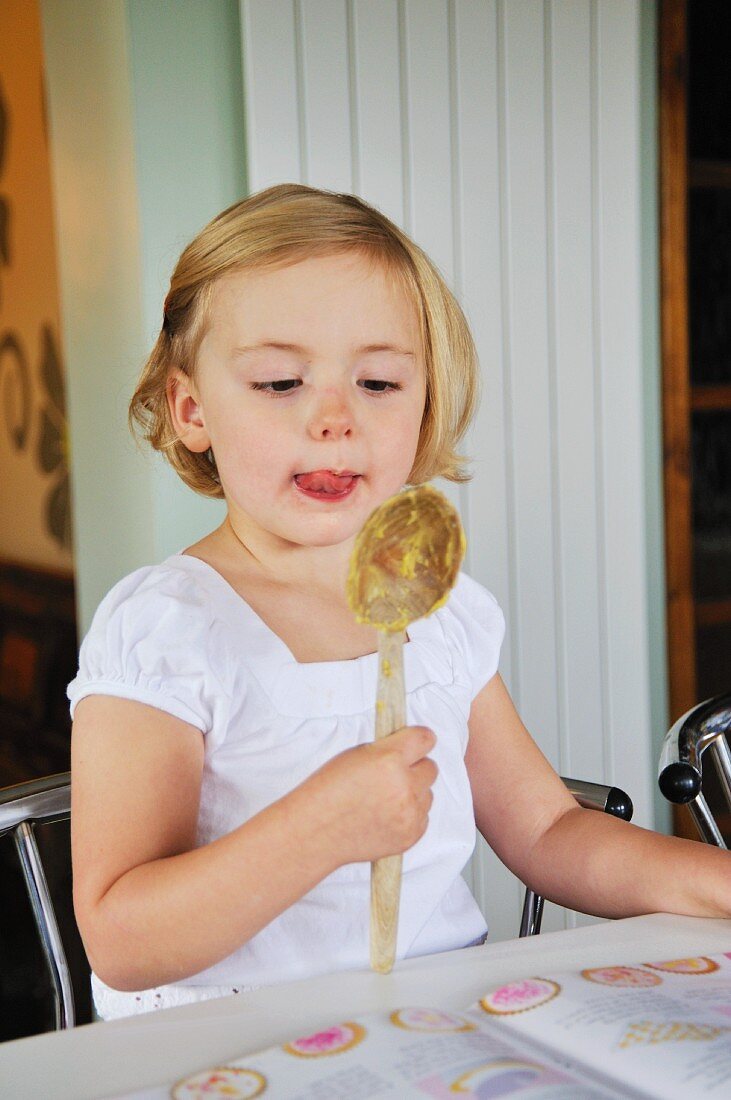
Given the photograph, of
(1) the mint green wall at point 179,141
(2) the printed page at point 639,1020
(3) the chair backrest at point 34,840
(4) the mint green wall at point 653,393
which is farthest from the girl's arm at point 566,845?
(4) the mint green wall at point 653,393

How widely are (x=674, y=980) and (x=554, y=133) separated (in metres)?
1.63

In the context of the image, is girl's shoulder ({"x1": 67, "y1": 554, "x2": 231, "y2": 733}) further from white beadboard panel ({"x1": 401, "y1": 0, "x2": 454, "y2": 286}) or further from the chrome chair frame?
white beadboard panel ({"x1": 401, "y1": 0, "x2": 454, "y2": 286})

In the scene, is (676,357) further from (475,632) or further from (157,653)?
(157,653)

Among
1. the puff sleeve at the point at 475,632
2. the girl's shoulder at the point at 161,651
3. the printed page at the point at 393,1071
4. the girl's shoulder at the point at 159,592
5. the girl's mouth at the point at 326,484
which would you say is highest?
the girl's mouth at the point at 326,484

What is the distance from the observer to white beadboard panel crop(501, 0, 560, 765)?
6.29 ft

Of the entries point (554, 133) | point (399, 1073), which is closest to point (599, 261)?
point (554, 133)

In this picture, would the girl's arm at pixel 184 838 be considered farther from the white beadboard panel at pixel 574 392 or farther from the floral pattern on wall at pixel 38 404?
the floral pattern on wall at pixel 38 404

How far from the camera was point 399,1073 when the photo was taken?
0.52 metres

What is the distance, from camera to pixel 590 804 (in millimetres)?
1015

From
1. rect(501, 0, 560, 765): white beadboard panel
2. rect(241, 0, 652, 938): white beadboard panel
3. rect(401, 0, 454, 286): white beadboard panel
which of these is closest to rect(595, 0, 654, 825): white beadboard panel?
rect(241, 0, 652, 938): white beadboard panel

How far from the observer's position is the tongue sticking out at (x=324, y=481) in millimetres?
873

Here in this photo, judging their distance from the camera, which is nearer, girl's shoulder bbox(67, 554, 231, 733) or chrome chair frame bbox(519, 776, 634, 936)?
girl's shoulder bbox(67, 554, 231, 733)

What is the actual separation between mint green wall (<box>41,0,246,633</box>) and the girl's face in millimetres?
761

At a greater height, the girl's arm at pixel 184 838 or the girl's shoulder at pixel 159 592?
the girl's shoulder at pixel 159 592
